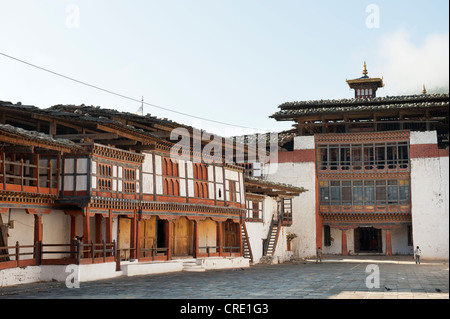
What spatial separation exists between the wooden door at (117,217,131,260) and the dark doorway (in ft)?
83.9

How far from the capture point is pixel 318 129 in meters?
50.9

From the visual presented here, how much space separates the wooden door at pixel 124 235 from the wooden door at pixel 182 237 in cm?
413

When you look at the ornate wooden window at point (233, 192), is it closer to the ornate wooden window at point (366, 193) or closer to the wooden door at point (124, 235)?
the wooden door at point (124, 235)

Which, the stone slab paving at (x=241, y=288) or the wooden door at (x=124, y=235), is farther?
the wooden door at (x=124, y=235)

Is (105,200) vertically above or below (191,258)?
above

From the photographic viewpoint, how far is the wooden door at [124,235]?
29406 mm

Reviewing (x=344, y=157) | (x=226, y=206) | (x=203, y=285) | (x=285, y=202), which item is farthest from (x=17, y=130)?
(x=344, y=157)

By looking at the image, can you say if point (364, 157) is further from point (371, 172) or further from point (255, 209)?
point (255, 209)

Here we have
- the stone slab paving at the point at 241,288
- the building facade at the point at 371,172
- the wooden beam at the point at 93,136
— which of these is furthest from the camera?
the building facade at the point at 371,172

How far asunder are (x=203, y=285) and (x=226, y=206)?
45.1 ft
